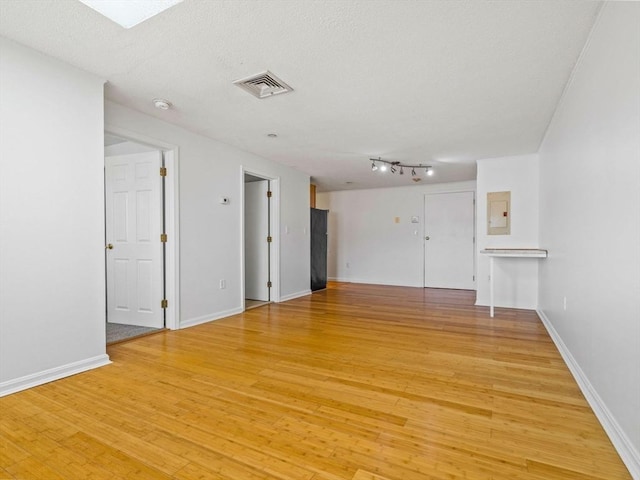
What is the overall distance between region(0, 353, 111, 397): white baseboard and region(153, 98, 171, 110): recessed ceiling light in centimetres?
222

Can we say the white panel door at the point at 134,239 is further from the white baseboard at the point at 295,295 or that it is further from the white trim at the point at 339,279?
the white trim at the point at 339,279

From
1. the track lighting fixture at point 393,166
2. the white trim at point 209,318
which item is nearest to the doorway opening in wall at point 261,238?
the white trim at point 209,318

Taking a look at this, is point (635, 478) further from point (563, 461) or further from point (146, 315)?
point (146, 315)

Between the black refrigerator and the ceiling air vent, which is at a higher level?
the ceiling air vent

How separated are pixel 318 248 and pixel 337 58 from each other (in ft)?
15.6

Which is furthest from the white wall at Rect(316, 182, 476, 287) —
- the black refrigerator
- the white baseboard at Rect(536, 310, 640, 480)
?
the white baseboard at Rect(536, 310, 640, 480)

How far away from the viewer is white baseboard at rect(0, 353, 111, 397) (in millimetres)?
2127

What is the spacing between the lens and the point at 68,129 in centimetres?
244

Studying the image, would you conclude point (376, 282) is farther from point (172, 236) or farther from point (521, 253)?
point (172, 236)

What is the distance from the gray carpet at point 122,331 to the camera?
11.1 ft

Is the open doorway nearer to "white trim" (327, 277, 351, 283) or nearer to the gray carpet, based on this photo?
the gray carpet

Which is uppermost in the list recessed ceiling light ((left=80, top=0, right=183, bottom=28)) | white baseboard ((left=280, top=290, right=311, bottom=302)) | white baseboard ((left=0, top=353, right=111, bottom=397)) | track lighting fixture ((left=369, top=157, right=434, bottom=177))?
recessed ceiling light ((left=80, top=0, right=183, bottom=28))

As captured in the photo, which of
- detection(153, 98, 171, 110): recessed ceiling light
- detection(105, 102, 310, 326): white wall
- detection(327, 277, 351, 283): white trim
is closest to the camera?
detection(153, 98, 171, 110): recessed ceiling light

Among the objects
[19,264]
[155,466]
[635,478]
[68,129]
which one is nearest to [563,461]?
[635,478]
